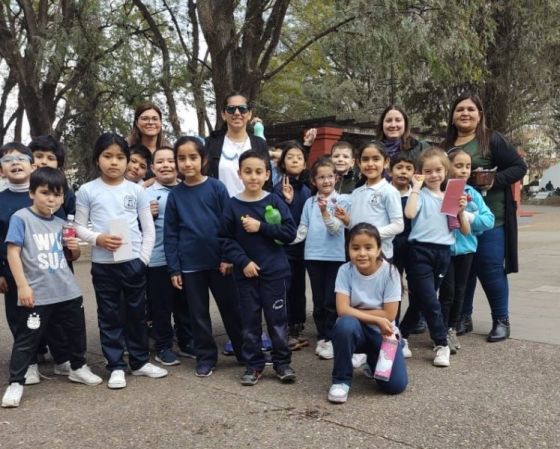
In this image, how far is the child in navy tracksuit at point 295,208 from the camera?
472 cm

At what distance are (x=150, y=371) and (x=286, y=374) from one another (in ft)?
3.14

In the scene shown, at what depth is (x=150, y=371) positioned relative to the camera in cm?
409

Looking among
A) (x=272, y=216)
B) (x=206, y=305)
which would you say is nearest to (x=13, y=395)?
(x=206, y=305)

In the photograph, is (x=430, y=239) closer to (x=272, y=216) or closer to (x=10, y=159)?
(x=272, y=216)

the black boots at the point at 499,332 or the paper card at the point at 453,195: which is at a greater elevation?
the paper card at the point at 453,195

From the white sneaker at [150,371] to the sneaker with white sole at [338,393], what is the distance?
1.23 m

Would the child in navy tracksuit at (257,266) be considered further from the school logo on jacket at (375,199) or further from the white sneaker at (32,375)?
the white sneaker at (32,375)

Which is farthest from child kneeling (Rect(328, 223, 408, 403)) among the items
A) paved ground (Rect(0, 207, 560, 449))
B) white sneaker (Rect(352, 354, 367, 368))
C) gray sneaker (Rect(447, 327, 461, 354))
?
gray sneaker (Rect(447, 327, 461, 354))

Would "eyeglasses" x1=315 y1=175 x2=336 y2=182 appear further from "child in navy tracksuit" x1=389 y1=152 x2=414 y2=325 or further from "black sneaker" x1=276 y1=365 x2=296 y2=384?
"black sneaker" x1=276 y1=365 x2=296 y2=384

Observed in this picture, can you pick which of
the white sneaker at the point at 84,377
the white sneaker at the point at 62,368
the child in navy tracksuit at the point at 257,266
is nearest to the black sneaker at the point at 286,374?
the child in navy tracksuit at the point at 257,266

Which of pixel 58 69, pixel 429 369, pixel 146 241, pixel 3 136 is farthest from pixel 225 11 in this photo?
pixel 3 136

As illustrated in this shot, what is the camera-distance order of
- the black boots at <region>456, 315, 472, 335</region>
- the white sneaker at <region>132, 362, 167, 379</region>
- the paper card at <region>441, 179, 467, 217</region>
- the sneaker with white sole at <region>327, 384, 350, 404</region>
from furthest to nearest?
the black boots at <region>456, 315, 472, 335</region>
the paper card at <region>441, 179, 467, 217</region>
the white sneaker at <region>132, 362, 167, 379</region>
the sneaker with white sole at <region>327, 384, 350, 404</region>

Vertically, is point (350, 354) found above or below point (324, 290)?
below

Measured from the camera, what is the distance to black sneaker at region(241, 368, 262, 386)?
12.6 feet
